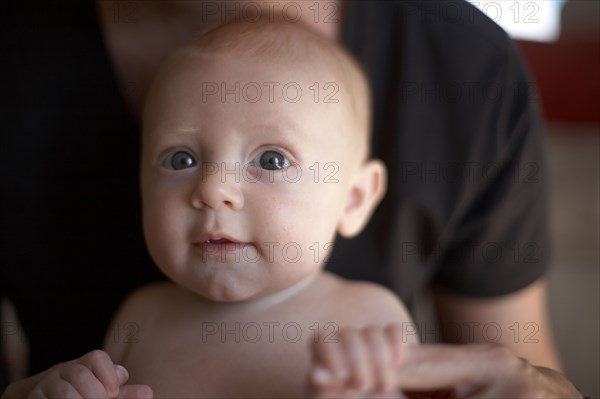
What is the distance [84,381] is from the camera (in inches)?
15.7

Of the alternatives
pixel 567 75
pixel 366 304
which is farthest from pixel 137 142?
pixel 567 75

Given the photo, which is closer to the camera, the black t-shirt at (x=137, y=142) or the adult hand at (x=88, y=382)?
the adult hand at (x=88, y=382)

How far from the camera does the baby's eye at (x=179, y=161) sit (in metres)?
0.48

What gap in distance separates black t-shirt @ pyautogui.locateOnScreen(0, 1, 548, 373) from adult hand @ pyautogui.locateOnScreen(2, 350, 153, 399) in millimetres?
232

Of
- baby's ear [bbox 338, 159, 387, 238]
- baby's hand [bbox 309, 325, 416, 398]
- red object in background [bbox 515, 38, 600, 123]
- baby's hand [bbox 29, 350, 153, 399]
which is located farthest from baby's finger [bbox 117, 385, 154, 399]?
red object in background [bbox 515, 38, 600, 123]

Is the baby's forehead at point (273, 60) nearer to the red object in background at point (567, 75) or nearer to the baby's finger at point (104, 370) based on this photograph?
the baby's finger at point (104, 370)

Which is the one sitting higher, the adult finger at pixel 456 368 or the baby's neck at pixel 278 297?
the adult finger at pixel 456 368

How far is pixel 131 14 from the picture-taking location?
656 millimetres

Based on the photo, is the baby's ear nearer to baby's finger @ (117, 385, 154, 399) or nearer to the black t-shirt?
the black t-shirt

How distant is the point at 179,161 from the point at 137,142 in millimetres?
161

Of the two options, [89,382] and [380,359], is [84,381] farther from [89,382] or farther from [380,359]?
[380,359]

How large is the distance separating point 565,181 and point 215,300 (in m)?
0.73

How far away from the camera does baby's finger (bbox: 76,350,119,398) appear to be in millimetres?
398

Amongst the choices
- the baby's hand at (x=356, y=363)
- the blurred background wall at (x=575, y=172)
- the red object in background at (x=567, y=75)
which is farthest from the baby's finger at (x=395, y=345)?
the red object in background at (x=567, y=75)
